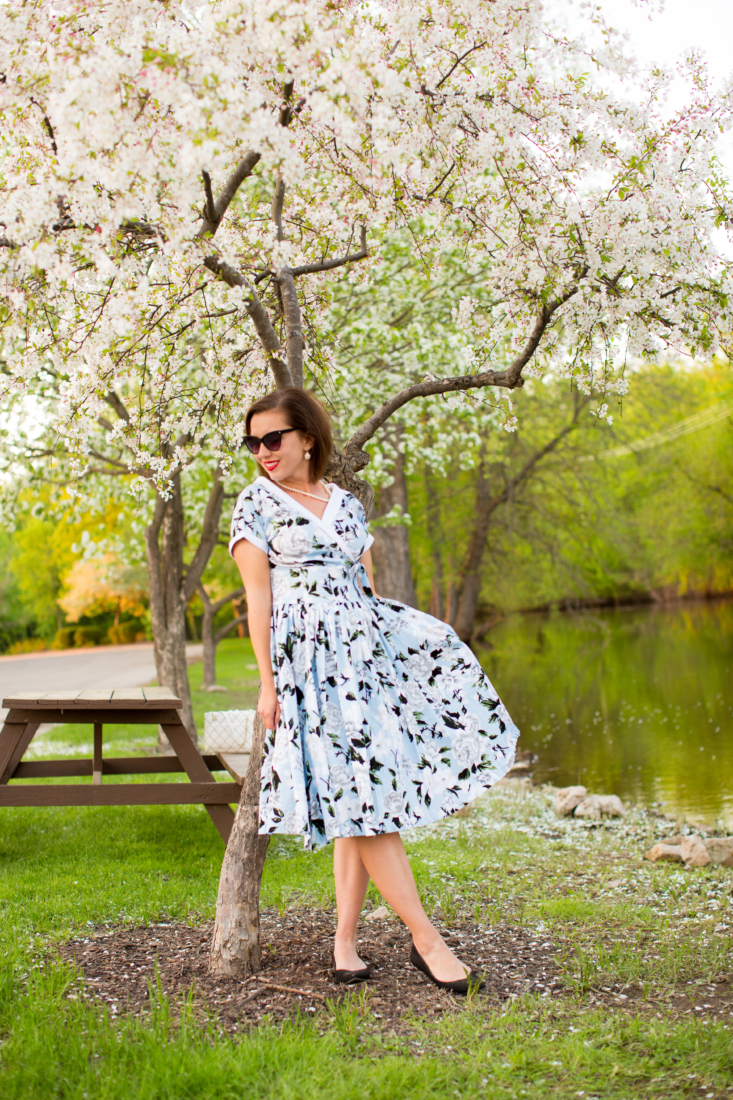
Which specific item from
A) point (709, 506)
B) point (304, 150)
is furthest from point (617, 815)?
point (709, 506)

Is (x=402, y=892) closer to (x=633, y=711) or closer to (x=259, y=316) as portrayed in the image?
(x=259, y=316)

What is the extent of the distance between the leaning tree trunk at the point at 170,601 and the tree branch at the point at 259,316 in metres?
6.32

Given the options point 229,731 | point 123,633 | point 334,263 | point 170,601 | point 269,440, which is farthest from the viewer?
point 123,633

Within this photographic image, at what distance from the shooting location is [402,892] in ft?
11.3

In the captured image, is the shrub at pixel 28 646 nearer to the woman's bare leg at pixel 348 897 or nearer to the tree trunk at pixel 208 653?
the tree trunk at pixel 208 653

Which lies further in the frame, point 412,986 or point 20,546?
point 20,546

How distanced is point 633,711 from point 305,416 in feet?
40.4

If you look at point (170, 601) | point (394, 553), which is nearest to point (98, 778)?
point (170, 601)

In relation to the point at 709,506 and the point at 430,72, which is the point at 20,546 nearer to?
the point at 709,506

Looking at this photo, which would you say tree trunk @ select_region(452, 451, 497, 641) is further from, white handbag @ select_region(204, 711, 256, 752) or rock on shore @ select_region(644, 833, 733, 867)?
white handbag @ select_region(204, 711, 256, 752)

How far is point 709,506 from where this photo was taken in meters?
41.6

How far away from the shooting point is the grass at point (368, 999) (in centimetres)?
269

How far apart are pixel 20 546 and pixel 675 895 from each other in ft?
150

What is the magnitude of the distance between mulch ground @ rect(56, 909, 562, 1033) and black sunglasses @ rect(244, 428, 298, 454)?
2.05 m
